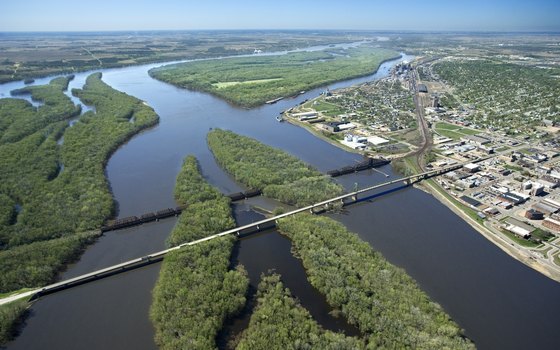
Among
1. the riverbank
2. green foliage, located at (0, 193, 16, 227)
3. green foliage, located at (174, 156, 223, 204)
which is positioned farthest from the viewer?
green foliage, located at (174, 156, 223, 204)

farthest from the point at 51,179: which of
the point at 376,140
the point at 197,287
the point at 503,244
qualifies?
the point at 503,244

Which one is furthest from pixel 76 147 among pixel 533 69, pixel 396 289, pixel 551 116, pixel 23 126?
pixel 533 69

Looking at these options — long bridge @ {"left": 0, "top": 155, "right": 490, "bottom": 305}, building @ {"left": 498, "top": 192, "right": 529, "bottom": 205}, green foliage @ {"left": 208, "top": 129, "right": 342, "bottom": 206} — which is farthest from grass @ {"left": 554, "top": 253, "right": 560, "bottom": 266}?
green foliage @ {"left": 208, "top": 129, "right": 342, "bottom": 206}

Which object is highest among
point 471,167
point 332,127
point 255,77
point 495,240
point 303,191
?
point 255,77

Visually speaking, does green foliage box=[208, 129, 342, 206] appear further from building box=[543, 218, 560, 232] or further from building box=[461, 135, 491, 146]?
building box=[461, 135, 491, 146]

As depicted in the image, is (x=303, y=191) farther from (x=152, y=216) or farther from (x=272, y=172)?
(x=152, y=216)

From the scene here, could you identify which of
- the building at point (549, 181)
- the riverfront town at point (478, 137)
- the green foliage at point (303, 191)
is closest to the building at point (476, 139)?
the riverfront town at point (478, 137)
